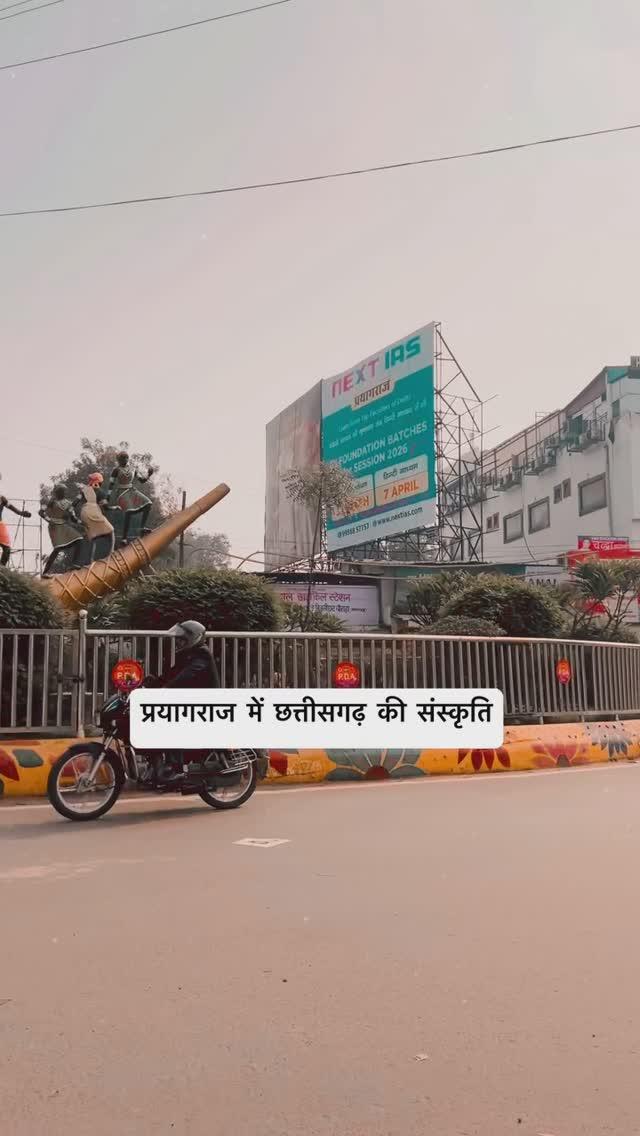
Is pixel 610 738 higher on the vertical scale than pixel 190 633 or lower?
lower

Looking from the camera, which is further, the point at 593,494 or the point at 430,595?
the point at 593,494

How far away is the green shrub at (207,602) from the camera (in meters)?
12.2

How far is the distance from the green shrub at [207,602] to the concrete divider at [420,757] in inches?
104

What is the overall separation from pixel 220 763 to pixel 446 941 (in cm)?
425

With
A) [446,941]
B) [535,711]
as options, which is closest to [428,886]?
[446,941]

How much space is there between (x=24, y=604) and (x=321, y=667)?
3261 millimetres

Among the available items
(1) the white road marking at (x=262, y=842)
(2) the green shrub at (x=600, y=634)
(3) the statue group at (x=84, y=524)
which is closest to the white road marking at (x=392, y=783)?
(1) the white road marking at (x=262, y=842)

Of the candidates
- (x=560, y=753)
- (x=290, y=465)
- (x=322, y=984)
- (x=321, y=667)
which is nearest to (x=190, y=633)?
(x=321, y=667)

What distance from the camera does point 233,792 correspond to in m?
8.28

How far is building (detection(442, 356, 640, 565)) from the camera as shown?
46.5 meters

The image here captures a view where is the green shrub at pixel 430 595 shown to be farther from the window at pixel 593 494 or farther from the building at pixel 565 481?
the window at pixel 593 494

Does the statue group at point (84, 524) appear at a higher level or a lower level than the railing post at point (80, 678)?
higher

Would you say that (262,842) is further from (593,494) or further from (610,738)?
(593,494)

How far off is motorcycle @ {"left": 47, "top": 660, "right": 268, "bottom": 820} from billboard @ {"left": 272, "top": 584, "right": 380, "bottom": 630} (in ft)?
96.6
